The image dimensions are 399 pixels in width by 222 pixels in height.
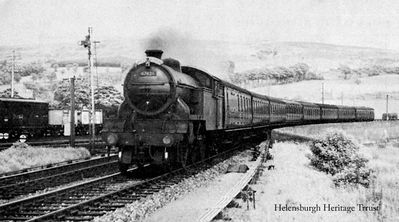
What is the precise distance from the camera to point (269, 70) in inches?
4306

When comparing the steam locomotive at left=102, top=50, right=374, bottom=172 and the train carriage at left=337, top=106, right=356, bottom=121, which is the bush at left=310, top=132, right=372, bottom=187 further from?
the train carriage at left=337, top=106, right=356, bottom=121

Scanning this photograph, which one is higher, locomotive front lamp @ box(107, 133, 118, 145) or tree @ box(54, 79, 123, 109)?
tree @ box(54, 79, 123, 109)

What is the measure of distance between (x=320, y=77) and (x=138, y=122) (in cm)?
10253

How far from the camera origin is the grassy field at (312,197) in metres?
7.75

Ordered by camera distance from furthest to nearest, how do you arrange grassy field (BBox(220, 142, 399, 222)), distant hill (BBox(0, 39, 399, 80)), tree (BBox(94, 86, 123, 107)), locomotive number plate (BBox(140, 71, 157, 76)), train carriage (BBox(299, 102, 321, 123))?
distant hill (BBox(0, 39, 399, 80)), tree (BBox(94, 86, 123, 107)), train carriage (BBox(299, 102, 321, 123)), locomotive number plate (BBox(140, 71, 157, 76)), grassy field (BBox(220, 142, 399, 222))

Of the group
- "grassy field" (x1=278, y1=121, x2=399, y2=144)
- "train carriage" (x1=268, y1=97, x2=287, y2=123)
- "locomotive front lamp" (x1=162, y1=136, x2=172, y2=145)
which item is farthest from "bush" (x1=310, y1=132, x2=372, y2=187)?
"grassy field" (x1=278, y1=121, x2=399, y2=144)

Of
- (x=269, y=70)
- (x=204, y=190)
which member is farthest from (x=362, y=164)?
(x=269, y=70)

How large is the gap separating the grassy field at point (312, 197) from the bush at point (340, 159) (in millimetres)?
382

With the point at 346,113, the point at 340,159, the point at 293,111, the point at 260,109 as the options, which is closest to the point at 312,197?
the point at 340,159

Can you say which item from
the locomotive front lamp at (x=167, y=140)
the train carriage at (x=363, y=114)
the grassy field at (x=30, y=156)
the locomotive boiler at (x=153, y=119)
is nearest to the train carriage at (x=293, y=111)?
the grassy field at (x=30, y=156)

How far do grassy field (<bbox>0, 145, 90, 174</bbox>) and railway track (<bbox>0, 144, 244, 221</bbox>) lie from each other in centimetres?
602

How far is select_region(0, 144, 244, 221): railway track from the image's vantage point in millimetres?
7793

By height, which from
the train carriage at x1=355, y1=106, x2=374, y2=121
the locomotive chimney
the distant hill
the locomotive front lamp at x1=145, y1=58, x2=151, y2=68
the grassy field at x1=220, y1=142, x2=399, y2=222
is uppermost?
the distant hill

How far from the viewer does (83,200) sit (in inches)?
362
